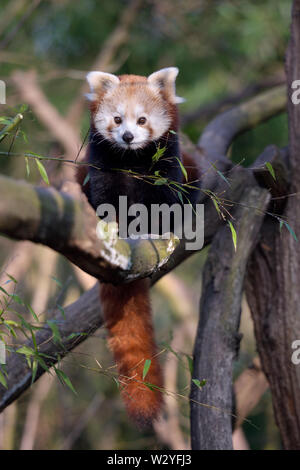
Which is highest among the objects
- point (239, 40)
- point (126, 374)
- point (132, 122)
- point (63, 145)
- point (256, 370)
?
point (239, 40)

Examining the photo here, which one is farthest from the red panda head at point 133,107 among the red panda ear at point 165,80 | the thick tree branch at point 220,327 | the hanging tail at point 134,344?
the hanging tail at point 134,344

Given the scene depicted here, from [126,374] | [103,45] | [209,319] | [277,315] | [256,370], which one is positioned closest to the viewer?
[126,374]

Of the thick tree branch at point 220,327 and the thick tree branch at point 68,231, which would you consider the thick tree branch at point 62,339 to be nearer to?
the thick tree branch at point 220,327

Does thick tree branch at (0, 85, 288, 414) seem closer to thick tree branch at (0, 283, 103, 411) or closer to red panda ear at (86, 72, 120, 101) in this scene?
thick tree branch at (0, 283, 103, 411)

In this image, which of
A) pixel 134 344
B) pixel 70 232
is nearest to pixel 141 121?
pixel 134 344

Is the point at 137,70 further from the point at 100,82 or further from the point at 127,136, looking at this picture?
the point at 127,136

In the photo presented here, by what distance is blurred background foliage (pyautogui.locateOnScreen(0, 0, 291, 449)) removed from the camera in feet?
16.6

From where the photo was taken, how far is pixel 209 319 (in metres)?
2.66

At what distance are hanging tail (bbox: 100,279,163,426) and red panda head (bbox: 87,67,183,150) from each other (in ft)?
2.07

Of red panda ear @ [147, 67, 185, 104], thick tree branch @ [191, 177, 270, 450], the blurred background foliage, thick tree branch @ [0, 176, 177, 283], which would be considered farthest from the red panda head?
the blurred background foliage

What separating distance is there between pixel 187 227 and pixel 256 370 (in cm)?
109

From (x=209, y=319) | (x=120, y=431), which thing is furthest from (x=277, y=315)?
(x=120, y=431)

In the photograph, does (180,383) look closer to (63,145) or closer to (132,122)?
(63,145)

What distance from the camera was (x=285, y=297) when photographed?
2.92 meters
